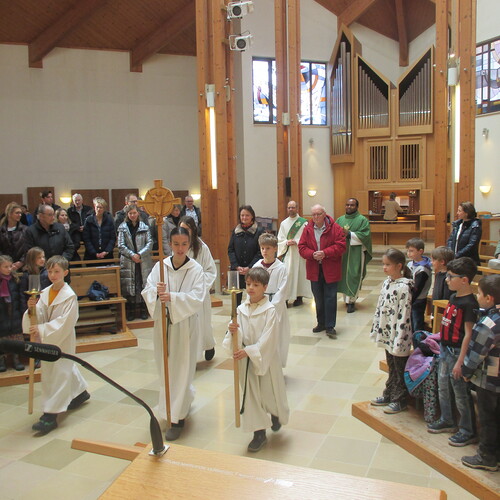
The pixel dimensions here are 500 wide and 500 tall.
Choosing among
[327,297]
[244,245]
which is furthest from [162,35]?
[327,297]

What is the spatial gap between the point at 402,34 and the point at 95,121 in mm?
9993

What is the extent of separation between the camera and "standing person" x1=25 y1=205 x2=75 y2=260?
6.79 m

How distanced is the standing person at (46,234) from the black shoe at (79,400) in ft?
8.23

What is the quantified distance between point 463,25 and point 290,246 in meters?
4.54

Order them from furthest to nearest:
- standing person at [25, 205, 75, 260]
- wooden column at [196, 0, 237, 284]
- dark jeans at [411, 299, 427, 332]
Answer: wooden column at [196, 0, 237, 284], standing person at [25, 205, 75, 260], dark jeans at [411, 299, 427, 332]

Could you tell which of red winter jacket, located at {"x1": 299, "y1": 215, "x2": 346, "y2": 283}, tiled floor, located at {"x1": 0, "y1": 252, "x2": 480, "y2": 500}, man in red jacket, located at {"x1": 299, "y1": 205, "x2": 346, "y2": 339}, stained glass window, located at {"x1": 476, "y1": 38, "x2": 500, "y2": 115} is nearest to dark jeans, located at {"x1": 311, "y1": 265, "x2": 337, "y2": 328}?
man in red jacket, located at {"x1": 299, "y1": 205, "x2": 346, "y2": 339}

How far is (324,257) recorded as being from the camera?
672cm

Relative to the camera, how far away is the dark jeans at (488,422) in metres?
3.37

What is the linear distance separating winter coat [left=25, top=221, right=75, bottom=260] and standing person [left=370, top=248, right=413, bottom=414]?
4.48 meters

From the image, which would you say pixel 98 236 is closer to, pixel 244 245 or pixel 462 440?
pixel 244 245

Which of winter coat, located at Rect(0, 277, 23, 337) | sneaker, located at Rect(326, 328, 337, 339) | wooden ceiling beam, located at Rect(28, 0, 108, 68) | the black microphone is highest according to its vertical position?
wooden ceiling beam, located at Rect(28, 0, 108, 68)

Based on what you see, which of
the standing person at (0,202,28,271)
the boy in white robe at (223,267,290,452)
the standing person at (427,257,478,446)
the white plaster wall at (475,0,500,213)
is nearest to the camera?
the standing person at (427,257,478,446)

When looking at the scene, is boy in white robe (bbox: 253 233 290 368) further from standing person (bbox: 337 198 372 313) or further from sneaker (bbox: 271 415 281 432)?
standing person (bbox: 337 198 372 313)

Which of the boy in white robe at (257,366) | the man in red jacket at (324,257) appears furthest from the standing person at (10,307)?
the man in red jacket at (324,257)
